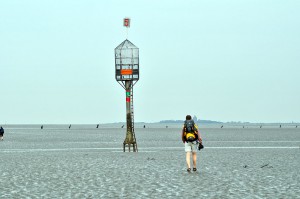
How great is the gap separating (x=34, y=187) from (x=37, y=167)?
677 centimetres

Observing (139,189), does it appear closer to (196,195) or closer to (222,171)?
(196,195)

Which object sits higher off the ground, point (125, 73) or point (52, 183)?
point (125, 73)

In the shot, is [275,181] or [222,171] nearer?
[275,181]

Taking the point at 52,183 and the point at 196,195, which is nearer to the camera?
the point at 196,195

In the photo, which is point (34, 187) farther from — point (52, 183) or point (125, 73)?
point (125, 73)

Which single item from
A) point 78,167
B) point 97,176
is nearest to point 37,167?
point 78,167

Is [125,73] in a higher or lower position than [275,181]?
higher

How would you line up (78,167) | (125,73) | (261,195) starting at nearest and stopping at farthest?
1. (261,195)
2. (78,167)
3. (125,73)

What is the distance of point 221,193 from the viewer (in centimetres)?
1234

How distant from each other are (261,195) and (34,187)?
5.53 metres

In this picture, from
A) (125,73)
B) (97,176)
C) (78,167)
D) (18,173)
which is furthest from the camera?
(125,73)

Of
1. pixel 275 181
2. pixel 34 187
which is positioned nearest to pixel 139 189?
pixel 34 187

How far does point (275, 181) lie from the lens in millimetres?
14945

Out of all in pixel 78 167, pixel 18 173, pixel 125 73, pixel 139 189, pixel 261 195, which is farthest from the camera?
pixel 125 73
